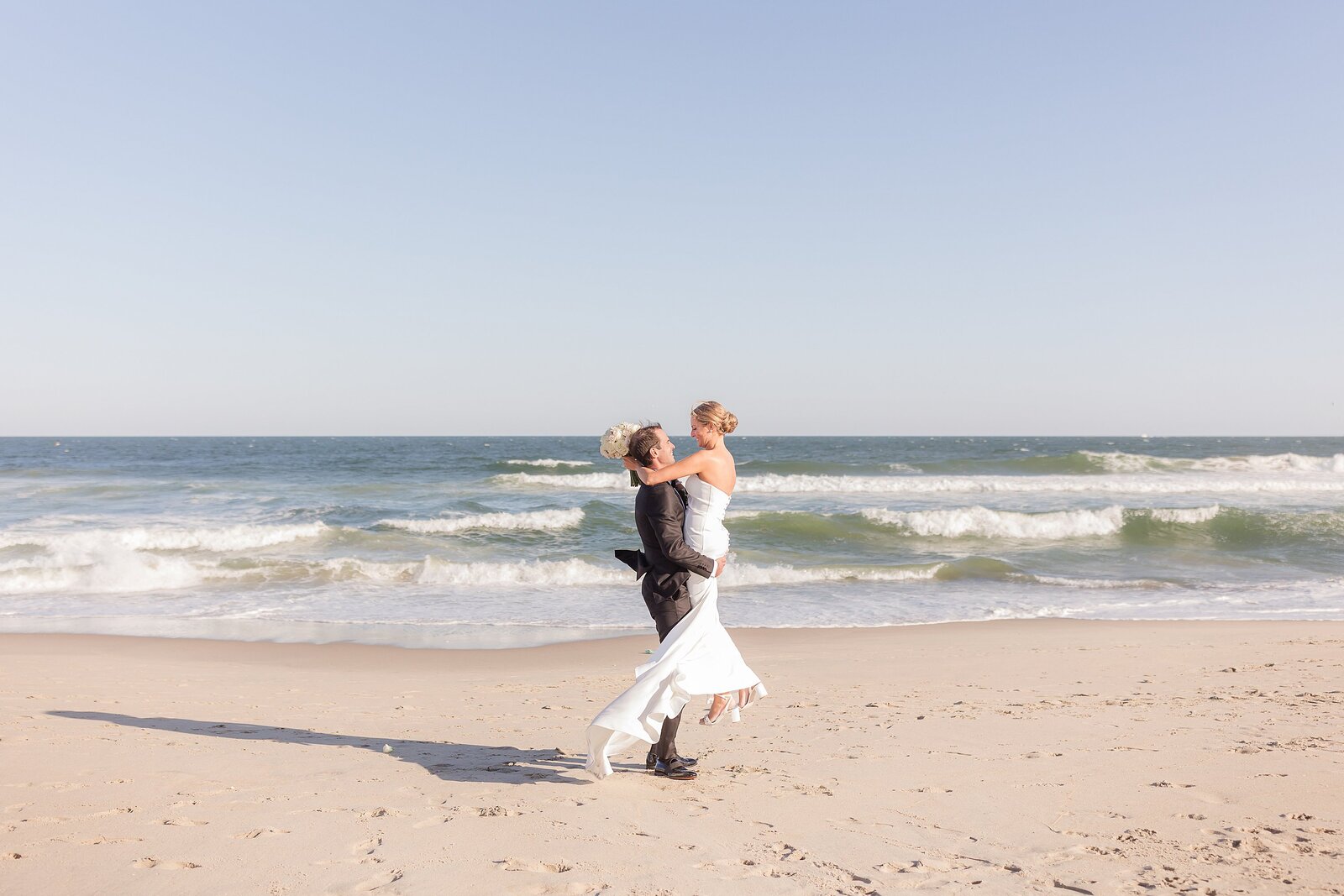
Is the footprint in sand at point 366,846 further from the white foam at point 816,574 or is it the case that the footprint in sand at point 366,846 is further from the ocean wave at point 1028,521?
the ocean wave at point 1028,521

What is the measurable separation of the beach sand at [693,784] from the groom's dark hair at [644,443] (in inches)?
68.9

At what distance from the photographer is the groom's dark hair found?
4602mm

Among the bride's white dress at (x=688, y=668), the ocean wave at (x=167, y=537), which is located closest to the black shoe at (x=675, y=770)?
the bride's white dress at (x=688, y=668)

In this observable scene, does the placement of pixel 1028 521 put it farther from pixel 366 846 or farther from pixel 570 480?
pixel 366 846

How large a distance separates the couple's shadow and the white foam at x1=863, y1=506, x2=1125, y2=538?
52.9 feet

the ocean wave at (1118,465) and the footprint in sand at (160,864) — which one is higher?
the ocean wave at (1118,465)

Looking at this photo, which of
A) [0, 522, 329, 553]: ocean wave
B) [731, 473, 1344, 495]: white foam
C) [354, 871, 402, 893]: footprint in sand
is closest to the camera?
[354, 871, 402, 893]: footprint in sand

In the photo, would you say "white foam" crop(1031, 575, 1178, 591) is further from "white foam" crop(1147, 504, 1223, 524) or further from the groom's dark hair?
the groom's dark hair

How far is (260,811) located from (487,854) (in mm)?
1296

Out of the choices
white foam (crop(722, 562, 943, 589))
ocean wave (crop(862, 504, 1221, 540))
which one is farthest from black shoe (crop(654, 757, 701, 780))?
ocean wave (crop(862, 504, 1221, 540))

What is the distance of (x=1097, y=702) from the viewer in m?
6.57

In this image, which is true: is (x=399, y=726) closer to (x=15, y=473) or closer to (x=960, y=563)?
(x=960, y=563)

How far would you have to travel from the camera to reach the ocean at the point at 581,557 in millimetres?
11320

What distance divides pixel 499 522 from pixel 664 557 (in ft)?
54.9
